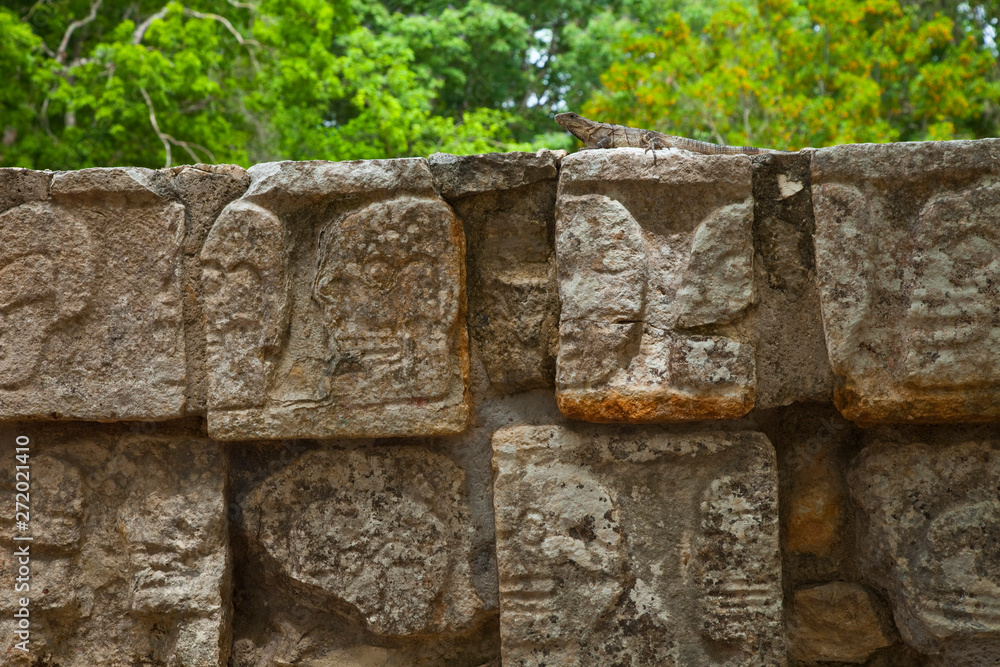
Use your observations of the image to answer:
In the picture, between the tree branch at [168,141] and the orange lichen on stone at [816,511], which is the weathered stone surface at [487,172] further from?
the tree branch at [168,141]

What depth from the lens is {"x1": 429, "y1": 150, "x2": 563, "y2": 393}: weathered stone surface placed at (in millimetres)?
2102

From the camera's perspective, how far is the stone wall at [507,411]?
1.97 metres

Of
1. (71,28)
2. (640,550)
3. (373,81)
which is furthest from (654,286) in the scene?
(71,28)

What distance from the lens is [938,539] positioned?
1978 millimetres

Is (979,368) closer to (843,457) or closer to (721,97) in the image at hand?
(843,457)

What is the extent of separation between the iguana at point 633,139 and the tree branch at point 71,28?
25.1 ft

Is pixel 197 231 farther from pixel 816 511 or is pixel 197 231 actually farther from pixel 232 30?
pixel 232 30

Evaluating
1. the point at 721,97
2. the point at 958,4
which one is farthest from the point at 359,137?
the point at 958,4

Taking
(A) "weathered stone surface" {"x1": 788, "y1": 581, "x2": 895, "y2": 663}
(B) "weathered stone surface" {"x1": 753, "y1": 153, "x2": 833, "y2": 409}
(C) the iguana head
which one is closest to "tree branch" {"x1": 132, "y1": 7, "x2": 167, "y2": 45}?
(C) the iguana head

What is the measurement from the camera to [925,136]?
346 inches

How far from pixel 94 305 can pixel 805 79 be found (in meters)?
8.03

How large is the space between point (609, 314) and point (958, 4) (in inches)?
400

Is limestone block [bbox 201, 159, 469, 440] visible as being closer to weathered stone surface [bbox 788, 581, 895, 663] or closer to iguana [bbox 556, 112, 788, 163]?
iguana [bbox 556, 112, 788, 163]

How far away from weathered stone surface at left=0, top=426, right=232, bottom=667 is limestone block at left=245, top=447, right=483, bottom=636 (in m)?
0.15
